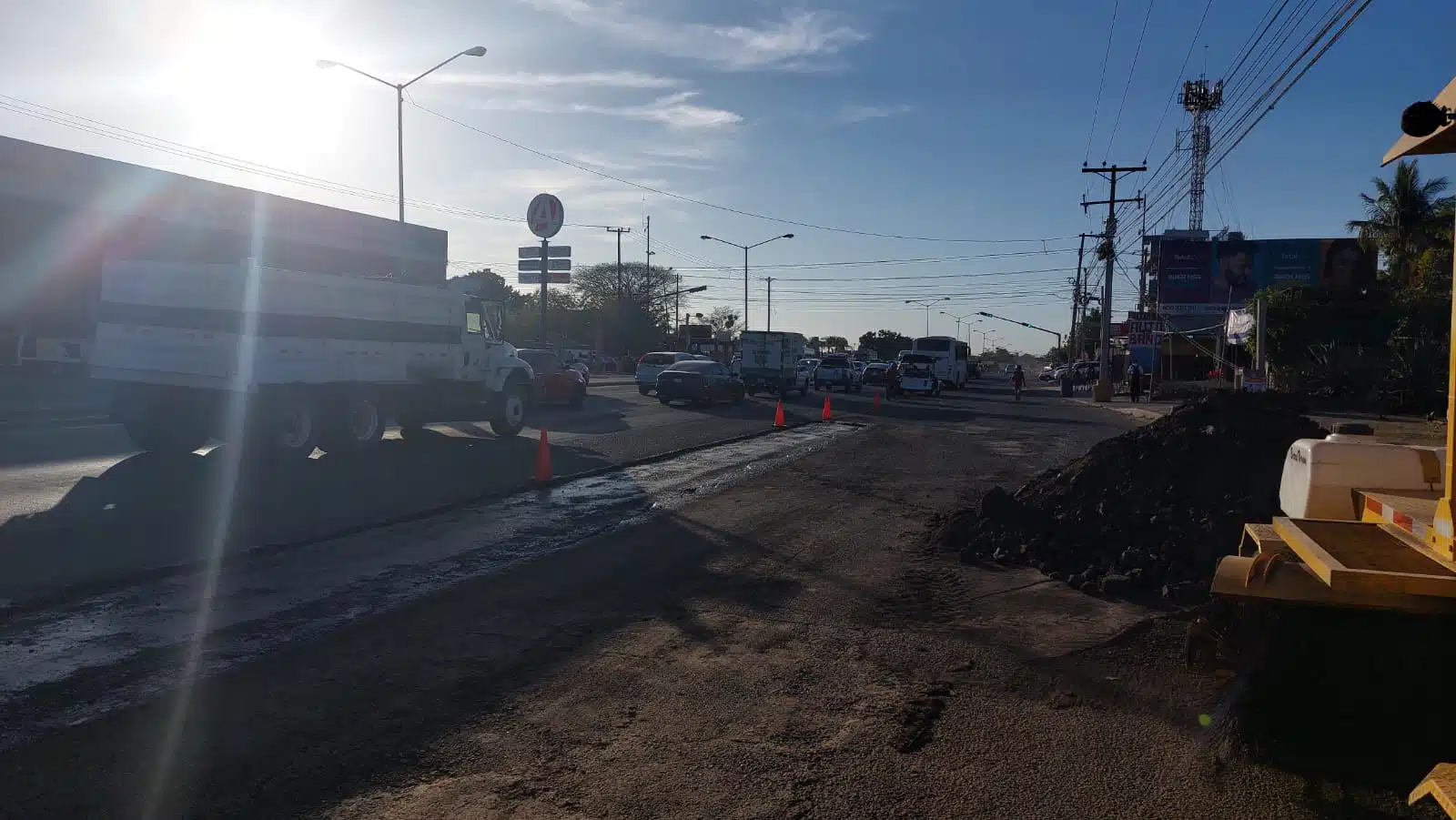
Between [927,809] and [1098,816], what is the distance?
0.67 m

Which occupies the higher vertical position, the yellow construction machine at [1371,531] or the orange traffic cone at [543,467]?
the yellow construction machine at [1371,531]

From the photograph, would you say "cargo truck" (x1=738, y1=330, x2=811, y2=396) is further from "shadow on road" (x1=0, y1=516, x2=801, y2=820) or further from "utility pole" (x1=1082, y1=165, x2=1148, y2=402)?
"shadow on road" (x1=0, y1=516, x2=801, y2=820)

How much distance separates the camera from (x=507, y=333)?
77.2 feet

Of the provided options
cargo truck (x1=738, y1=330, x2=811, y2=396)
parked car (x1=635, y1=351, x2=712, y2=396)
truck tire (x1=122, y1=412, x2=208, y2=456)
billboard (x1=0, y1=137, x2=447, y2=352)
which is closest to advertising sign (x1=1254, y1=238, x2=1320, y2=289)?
cargo truck (x1=738, y1=330, x2=811, y2=396)

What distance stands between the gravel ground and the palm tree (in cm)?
5298

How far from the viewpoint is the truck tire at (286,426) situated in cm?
1623

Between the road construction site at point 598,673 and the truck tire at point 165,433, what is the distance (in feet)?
11.5

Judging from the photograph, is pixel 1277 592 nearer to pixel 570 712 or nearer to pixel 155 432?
pixel 570 712

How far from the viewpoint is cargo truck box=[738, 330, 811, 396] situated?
4331 centimetres

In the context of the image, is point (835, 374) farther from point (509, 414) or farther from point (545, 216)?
point (509, 414)

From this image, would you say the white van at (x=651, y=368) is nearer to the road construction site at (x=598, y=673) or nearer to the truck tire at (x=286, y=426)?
the truck tire at (x=286, y=426)

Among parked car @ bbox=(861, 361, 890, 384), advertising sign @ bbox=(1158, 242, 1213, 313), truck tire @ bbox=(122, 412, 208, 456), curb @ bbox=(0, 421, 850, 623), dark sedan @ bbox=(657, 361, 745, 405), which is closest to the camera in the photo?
curb @ bbox=(0, 421, 850, 623)

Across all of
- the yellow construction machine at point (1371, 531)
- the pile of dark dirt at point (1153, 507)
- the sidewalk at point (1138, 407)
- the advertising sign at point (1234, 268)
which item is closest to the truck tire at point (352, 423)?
the pile of dark dirt at point (1153, 507)

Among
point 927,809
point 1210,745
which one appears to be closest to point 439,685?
point 927,809
